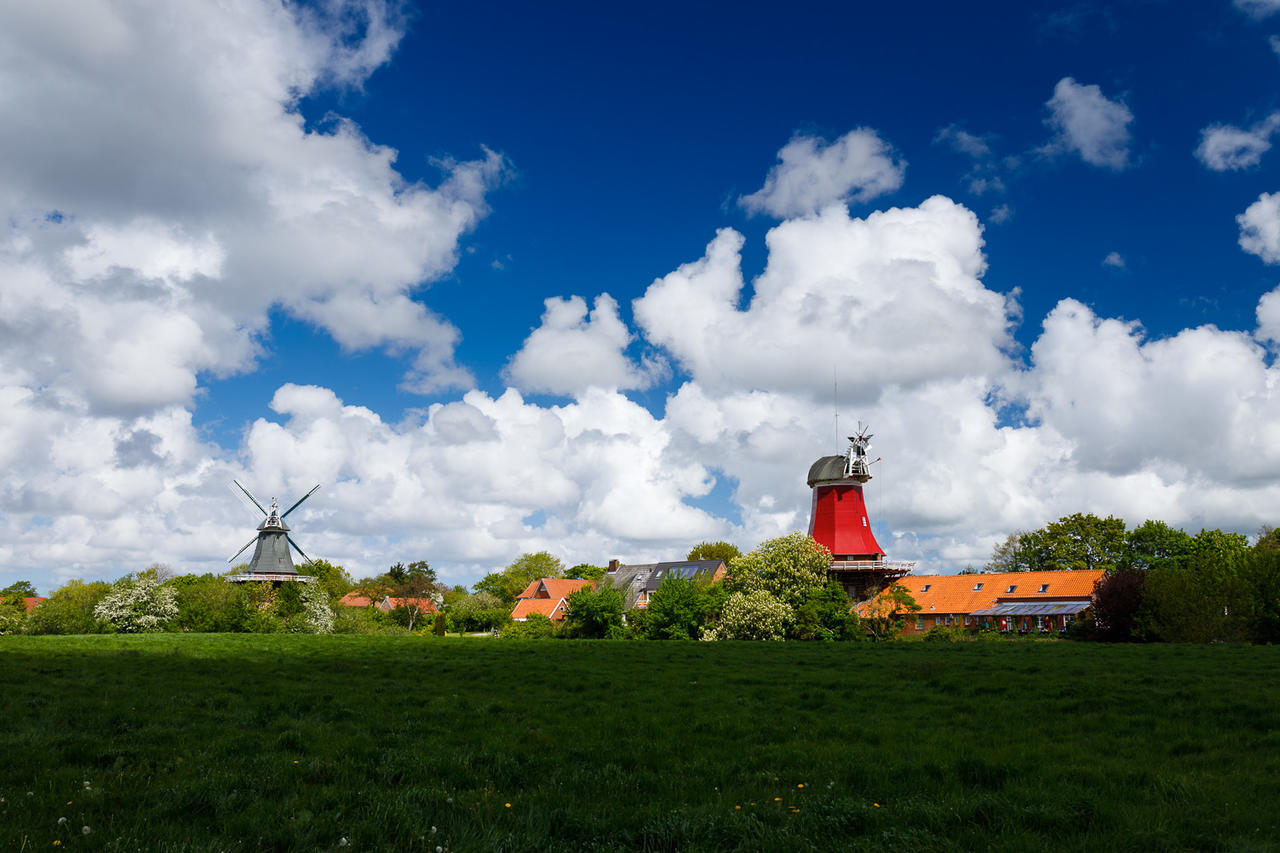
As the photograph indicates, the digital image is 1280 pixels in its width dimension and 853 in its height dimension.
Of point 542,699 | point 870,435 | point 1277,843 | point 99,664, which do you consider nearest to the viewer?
point 1277,843

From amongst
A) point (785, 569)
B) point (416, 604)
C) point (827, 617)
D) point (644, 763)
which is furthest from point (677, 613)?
point (416, 604)

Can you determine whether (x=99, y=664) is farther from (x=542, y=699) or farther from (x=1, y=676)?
(x=542, y=699)

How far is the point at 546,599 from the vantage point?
111375 mm

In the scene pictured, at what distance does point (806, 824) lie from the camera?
756 cm

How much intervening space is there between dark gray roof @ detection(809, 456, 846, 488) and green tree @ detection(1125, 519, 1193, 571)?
43599 mm

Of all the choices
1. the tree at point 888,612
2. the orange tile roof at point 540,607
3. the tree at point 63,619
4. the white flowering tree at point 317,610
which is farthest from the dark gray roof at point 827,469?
the tree at point 63,619

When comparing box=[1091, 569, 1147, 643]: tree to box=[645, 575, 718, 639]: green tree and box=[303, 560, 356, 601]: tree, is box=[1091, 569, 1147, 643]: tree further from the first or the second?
box=[303, 560, 356, 601]: tree

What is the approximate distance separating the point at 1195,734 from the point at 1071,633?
5781 cm

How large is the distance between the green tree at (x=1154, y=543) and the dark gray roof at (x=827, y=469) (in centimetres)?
4360

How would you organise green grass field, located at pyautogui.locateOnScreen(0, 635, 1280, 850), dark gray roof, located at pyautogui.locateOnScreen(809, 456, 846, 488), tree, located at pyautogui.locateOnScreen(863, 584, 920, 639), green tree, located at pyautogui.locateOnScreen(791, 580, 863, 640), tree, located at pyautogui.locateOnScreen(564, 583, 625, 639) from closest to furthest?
green grass field, located at pyautogui.locateOnScreen(0, 635, 1280, 850) < green tree, located at pyautogui.locateOnScreen(791, 580, 863, 640) < tree, located at pyautogui.locateOnScreen(863, 584, 920, 639) < tree, located at pyautogui.locateOnScreen(564, 583, 625, 639) < dark gray roof, located at pyautogui.locateOnScreen(809, 456, 846, 488)

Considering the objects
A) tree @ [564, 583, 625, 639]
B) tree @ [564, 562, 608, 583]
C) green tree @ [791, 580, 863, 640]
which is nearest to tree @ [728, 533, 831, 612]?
green tree @ [791, 580, 863, 640]

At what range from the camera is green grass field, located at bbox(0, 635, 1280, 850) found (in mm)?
7203

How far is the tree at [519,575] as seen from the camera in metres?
135

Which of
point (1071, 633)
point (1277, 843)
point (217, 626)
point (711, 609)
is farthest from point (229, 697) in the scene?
point (1071, 633)
